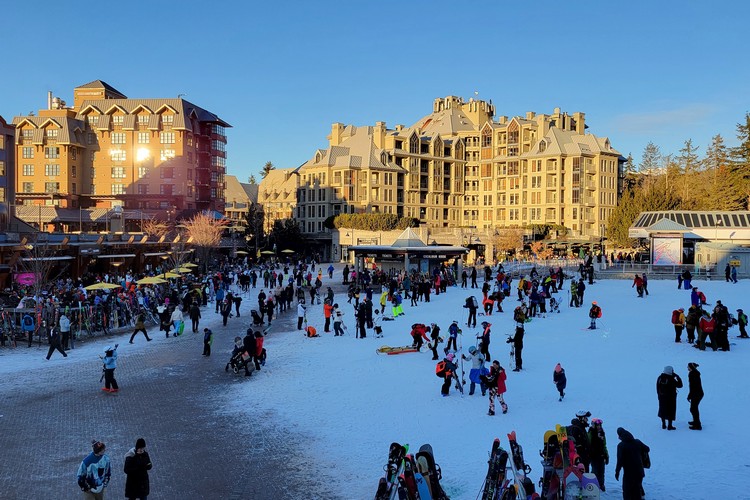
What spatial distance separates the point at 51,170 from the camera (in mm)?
72312

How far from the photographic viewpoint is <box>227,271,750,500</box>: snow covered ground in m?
11.0

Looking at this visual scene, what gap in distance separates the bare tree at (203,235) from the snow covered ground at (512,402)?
36.2 m

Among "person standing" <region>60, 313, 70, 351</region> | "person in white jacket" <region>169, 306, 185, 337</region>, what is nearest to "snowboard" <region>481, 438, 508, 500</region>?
"person standing" <region>60, 313, 70, 351</region>

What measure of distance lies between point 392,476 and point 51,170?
74.3m

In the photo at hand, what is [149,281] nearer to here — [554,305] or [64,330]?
[64,330]

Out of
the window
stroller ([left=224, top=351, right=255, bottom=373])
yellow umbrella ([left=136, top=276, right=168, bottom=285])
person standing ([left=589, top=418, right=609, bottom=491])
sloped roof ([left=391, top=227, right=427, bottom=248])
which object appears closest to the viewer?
person standing ([left=589, top=418, right=609, bottom=491])

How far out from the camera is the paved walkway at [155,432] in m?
10.6

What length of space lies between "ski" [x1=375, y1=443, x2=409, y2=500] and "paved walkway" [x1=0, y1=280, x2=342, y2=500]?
1.42 m

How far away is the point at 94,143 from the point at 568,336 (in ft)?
222

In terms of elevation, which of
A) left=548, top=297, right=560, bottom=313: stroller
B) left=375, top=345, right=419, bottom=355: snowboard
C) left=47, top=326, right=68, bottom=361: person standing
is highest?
left=548, top=297, right=560, bottom=313: stroller

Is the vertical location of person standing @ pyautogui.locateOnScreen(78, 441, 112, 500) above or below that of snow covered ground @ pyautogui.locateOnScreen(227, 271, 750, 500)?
above

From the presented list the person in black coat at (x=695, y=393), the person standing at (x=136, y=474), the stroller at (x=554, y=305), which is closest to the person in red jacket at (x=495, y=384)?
the person in black coat at (x=695, y=393)

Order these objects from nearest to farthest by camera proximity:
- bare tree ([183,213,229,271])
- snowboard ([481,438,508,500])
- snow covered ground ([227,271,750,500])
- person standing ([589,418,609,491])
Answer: snowboard ([481,438,508,500]) → person standing ([589,418,609,491]) → snow covered ground ([227,271,750,500]) → bare tree ([183,213,229,271])

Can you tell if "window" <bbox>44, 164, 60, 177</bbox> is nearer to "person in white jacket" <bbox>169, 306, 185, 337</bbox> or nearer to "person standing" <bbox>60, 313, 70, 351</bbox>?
"person in white jacket" <bbox>169, 306, 185, 337</bbox>
